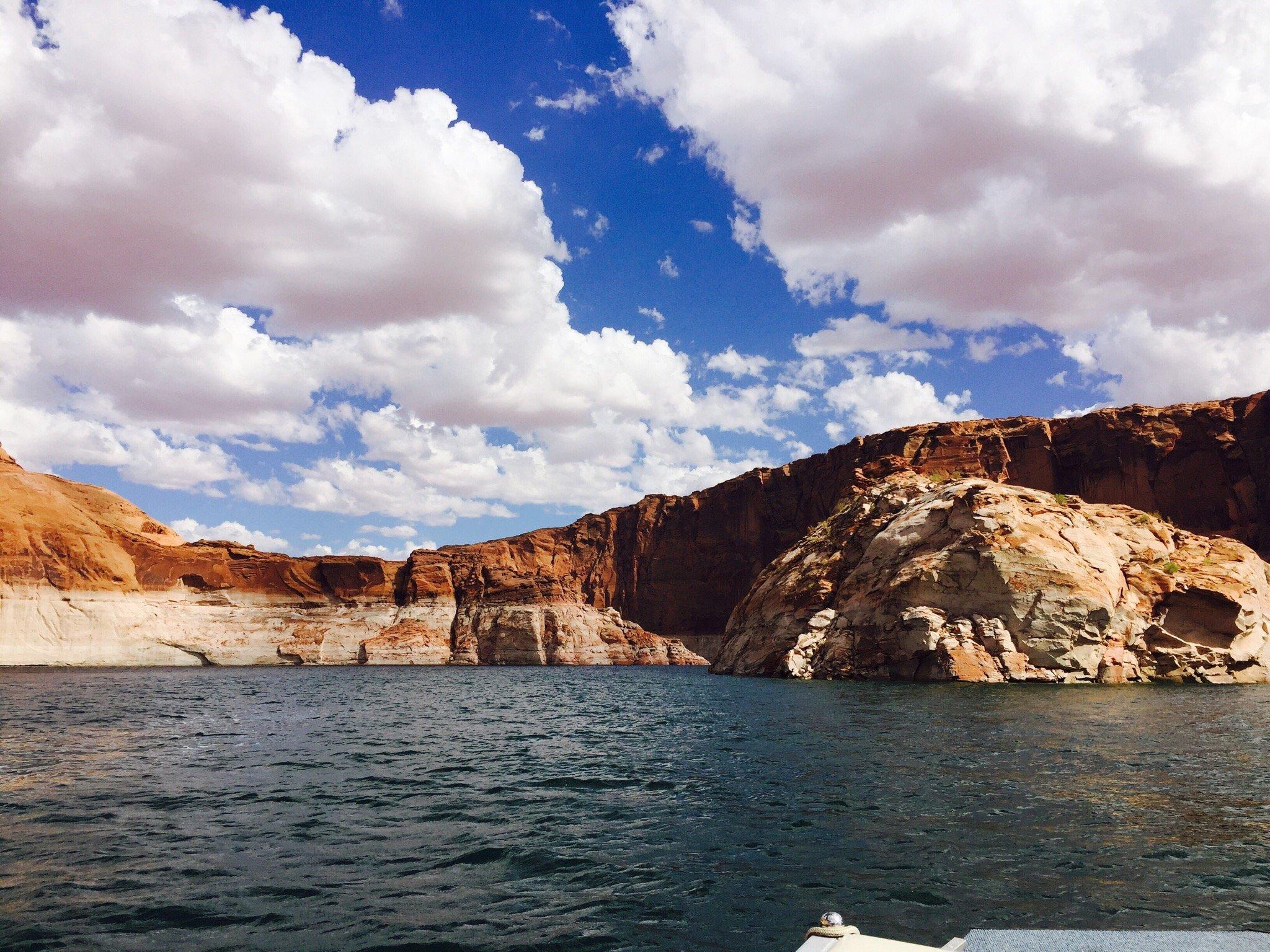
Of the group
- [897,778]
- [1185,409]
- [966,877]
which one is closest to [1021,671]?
[897,778]

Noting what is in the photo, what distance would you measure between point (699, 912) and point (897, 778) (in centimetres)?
907

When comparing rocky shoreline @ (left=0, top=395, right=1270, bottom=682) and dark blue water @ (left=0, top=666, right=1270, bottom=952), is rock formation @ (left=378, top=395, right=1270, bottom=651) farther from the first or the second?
dark blue water @ (left=0, top=666, right=1270, bottom=952)

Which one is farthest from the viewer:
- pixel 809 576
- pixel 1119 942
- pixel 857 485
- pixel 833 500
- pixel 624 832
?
pixel 833 500

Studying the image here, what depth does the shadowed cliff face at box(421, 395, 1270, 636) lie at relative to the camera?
107250 millimetres

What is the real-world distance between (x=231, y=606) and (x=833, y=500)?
358 ft

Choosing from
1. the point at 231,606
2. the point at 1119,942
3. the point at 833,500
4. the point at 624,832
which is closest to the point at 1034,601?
the point at 624,832

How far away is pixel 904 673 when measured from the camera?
50375 millimetres

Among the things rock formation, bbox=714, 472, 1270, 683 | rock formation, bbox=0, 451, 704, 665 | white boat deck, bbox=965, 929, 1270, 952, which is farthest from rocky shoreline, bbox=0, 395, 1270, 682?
white boat deck, bbox=965, 929, 1270, 952

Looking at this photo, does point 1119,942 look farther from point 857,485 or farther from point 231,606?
point 231,606

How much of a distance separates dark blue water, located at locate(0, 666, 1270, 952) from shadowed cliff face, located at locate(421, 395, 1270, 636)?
60012 mm

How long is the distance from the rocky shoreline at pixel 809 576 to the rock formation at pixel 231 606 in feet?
1.04

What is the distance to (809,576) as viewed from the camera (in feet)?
214

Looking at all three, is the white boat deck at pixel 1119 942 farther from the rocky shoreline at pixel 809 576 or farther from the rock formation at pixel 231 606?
the rock formation at pixel 231 606

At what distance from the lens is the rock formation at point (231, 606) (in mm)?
96625
